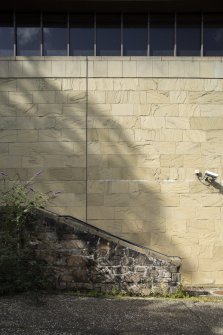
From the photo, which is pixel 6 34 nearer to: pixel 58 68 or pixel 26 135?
pixel 58 68

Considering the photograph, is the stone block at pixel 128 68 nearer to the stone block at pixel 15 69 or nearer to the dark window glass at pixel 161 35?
the dark window glass at pixel 161 35

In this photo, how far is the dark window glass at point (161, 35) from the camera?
11.9 meters

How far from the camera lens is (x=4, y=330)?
612 cm

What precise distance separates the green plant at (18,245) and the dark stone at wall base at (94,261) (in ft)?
0.55

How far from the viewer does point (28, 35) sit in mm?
11938

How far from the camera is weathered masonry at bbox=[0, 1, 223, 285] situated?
11219 mm

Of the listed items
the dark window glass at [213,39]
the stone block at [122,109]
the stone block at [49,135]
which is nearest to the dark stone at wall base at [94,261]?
the stone block at [49,135]

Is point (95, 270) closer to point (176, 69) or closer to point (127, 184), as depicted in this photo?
point (127, 184)

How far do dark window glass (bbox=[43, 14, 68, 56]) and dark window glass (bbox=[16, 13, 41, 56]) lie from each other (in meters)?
0.18

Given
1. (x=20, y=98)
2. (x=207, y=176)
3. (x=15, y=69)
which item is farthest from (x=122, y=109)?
(x=15, y=69)

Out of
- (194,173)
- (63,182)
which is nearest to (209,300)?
(194,173)

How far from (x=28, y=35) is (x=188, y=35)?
13.2 feet

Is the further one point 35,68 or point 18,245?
point 35,68

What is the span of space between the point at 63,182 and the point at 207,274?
401 cm
